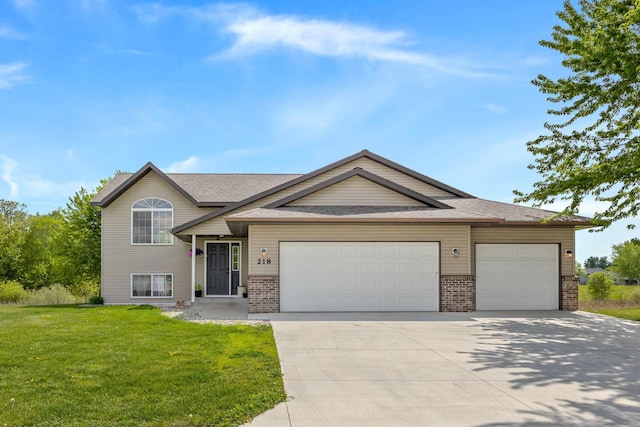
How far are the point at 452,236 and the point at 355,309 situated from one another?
3720 millimetres

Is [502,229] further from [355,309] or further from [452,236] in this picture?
[355,309]

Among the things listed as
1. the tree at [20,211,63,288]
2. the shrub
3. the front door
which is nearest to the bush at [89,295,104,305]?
the front door

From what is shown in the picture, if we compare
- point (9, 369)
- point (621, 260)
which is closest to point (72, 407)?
point (9, 369)

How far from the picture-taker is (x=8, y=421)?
16.0ft

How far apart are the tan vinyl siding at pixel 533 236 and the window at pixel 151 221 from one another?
12213 millimetres

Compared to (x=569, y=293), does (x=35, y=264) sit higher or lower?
lower

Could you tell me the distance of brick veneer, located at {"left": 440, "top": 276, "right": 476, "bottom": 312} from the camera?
14.1 meters

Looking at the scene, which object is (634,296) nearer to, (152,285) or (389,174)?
(389,174)

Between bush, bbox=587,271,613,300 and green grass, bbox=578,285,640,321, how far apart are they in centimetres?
30

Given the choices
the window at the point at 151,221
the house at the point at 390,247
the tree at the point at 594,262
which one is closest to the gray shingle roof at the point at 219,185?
the window at the point at 151,221

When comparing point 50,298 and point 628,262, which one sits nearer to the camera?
point 50,298

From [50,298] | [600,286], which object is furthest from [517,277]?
[50,298]

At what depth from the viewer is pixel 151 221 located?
19.4 meters

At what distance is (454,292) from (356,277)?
3056 mm
